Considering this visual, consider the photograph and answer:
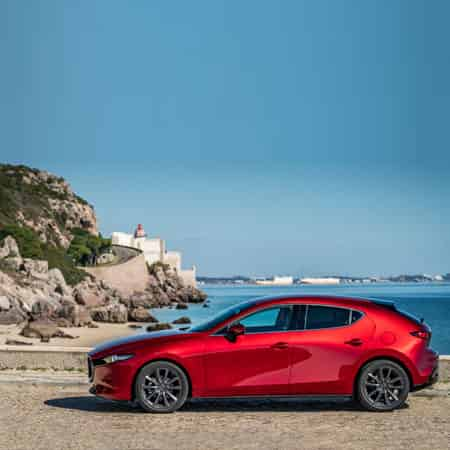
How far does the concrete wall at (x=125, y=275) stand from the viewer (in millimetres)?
134375

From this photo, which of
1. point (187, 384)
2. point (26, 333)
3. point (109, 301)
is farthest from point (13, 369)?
point (109, 301)

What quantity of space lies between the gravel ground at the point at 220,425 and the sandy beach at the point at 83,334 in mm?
31348

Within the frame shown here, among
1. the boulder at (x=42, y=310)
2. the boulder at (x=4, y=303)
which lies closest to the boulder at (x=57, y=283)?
the boulder at (x=42, y=310)

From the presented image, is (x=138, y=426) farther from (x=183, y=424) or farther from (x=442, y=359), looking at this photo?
(x=442, y=359)

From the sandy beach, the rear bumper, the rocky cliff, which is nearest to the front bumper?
the rear bumper

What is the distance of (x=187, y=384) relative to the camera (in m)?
10.8

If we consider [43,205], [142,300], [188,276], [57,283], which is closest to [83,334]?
[57,283]

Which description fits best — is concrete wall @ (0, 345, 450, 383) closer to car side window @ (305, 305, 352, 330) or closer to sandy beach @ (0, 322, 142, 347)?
car side window @ (305, 305, 352, 330)

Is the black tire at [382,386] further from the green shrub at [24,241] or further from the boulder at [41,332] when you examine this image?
the green shrub at [24,241]

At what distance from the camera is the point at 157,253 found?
182875 mm

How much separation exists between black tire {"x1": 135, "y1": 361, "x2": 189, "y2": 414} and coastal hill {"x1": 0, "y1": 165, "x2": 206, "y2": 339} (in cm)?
3665

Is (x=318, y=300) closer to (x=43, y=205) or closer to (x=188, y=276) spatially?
(x=43, y=205)

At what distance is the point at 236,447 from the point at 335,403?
3.30 meters

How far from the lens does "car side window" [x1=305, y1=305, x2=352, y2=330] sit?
11055mm
